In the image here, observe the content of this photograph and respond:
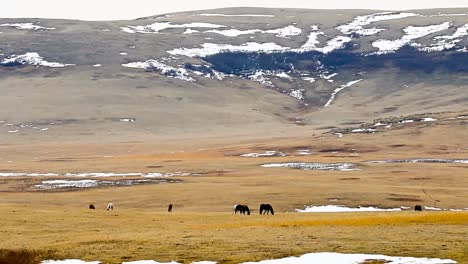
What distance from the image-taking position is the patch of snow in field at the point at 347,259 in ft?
92.5

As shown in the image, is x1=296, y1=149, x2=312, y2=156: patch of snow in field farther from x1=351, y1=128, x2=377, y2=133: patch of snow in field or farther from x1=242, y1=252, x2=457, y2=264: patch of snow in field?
x1=242, y1=252, x2=457, y2=264: patch of snow in field

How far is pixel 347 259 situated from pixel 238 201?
157 feet

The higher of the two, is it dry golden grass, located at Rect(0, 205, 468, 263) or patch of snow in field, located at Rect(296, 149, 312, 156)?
patch of snow in field, located at Rect(296, 149, 312, 156)

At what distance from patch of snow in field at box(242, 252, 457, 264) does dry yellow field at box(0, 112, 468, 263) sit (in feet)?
2.50

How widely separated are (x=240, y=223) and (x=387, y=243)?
552 inches

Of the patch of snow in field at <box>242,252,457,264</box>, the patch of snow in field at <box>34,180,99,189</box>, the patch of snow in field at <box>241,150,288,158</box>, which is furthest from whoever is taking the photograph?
the patch of snow in field at <box>241,150,288,158</box>

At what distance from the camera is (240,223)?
4484 cm

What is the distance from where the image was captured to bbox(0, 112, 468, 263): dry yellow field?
32.3 m

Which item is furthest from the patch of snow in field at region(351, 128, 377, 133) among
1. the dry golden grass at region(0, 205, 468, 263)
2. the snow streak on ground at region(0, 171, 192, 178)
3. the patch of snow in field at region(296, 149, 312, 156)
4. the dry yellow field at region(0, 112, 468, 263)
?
the dry golden grass at region(0, 205, 468, 263)

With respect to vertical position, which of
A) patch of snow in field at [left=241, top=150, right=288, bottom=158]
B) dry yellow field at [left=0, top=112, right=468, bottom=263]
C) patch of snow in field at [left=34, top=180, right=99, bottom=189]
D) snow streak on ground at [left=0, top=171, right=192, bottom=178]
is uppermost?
patch of snow in field at [left=241, top=150, right=288, bottom=158]

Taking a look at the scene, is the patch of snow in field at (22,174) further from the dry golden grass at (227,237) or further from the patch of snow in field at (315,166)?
the dry golden grass at (227,237)

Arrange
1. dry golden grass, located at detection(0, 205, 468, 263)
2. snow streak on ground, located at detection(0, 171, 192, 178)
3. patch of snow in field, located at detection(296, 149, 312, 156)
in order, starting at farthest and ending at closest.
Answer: patch of snow in field, located at detection(296, 149, 312, 156), snow streak on ground, located at detection(0, 171, 192, 178), dry golden grass, located at detection(0, 205, 468, 263)

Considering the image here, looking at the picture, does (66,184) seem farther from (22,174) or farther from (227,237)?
(227,237)

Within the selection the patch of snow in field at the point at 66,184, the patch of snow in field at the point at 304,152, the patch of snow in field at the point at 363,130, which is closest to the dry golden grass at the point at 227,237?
the patch of snow in field at the point at 66,184
